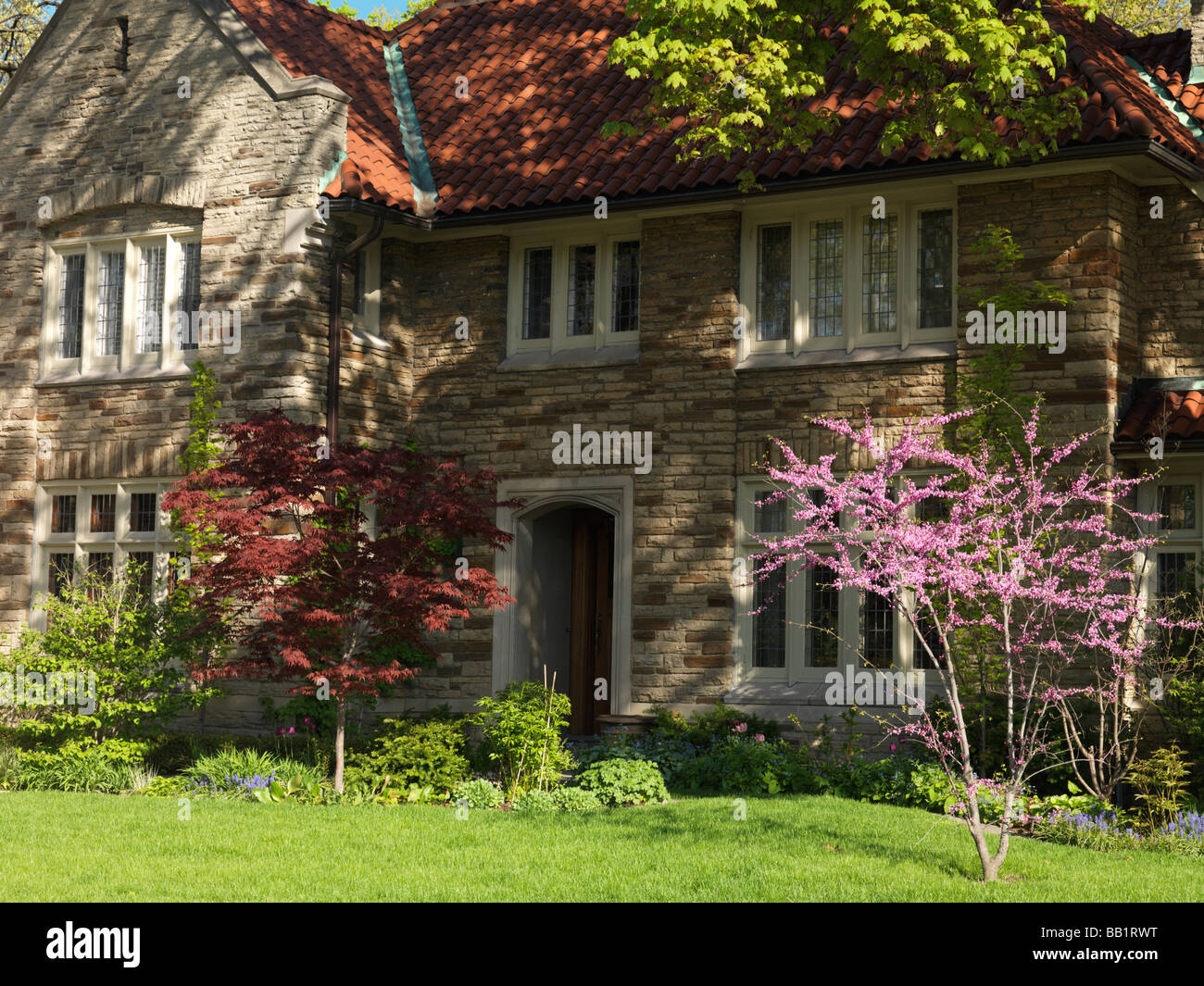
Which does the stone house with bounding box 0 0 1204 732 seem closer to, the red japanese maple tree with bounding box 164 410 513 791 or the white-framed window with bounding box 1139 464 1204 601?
the white-framed window with bounding box 1139 464 1204 601

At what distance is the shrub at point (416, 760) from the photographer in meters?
13.0

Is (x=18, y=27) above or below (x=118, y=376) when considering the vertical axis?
above

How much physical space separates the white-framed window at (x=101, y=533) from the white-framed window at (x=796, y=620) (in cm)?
622

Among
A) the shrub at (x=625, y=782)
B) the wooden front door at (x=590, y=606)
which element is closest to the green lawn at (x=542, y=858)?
the shrub at (x=625, y=782)

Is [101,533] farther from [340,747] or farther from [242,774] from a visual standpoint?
[340,747]

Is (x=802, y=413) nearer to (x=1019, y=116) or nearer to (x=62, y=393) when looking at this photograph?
(x=1019, y=116)

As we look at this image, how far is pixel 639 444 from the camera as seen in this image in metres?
15.1

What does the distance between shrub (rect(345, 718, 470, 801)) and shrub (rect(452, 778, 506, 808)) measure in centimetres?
31

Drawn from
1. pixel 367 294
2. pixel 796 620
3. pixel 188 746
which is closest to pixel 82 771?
pixel 188 746

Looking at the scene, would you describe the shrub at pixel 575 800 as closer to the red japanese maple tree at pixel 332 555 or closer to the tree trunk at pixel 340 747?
the red japanese maple tree at pixel 332 555

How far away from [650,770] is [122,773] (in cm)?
508

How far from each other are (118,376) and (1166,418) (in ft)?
36.2

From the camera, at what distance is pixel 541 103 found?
1714cm

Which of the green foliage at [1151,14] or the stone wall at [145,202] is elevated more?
the green foliage at [1151,14]
